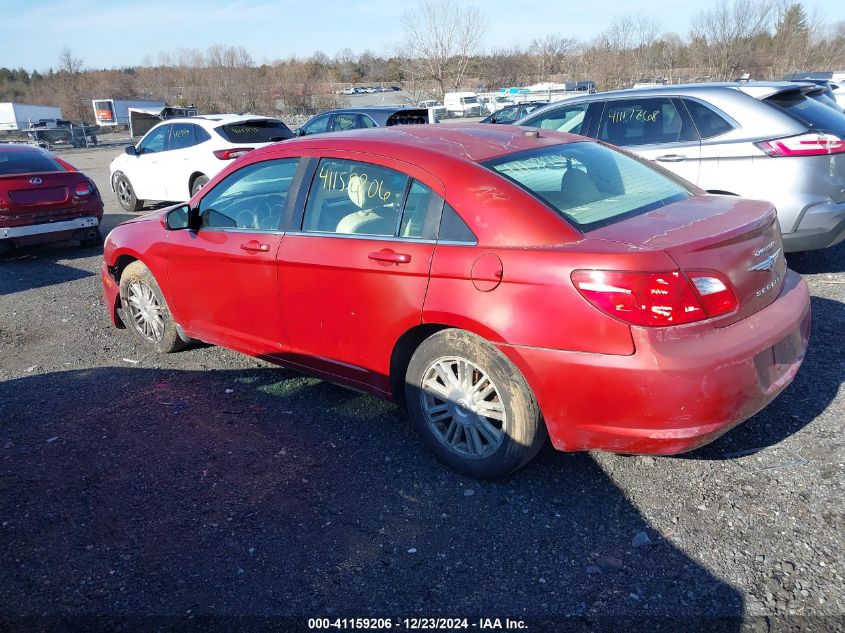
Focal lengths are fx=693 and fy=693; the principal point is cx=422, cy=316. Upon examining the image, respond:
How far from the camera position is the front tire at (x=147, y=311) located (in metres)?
5.15

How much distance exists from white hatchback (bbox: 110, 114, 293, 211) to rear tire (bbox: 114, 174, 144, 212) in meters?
0.02

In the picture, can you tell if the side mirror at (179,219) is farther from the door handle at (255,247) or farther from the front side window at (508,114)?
the front side window at (508,114)

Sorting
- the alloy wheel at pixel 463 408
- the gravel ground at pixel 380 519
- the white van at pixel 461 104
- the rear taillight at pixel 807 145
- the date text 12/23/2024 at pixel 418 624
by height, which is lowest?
the date text 12/23/2024 at pixel 418 624

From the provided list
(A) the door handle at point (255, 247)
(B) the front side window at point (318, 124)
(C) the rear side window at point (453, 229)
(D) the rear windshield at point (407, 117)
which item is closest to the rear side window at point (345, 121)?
(B) the front side window at point (318, 124)

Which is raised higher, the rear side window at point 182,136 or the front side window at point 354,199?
the rear side window at point 182,136

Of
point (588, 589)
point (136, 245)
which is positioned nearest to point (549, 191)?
point (588, 589)

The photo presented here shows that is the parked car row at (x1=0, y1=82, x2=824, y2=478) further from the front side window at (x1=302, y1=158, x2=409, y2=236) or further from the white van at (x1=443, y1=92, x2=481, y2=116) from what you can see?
the white van at (x1=443, y1=92, x2=481, y2=116)

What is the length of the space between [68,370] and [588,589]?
13.8 ft

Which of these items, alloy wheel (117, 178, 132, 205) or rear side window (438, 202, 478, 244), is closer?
rear side window (438, 202, 478, 244)

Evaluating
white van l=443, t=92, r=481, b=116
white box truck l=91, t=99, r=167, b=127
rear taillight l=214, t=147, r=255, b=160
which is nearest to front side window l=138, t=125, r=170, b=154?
rear taillight l=214, t=147, r=255, b=160

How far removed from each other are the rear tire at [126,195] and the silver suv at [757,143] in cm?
911

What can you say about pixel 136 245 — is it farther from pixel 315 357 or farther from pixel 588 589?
pixel 588 589

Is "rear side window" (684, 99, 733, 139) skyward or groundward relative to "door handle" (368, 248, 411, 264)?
skyward

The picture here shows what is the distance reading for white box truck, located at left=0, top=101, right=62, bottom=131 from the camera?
48.8m
